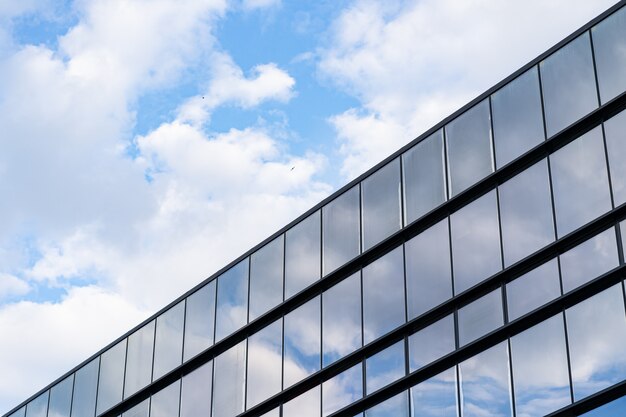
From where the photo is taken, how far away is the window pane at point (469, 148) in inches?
1277

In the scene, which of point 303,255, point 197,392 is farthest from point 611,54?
point 197,392

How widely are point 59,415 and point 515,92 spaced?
77.8 ft

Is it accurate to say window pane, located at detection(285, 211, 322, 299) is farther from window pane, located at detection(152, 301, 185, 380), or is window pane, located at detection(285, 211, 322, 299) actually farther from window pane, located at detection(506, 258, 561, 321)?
window pane, located at detection(506, 258, 561, 321)

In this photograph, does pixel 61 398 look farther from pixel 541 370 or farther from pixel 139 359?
pixel 541 370

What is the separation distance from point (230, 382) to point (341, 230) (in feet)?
20.4

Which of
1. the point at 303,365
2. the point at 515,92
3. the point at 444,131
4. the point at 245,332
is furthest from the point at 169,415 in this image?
the point at 515,92

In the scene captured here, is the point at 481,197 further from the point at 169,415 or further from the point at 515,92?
the point at 169,415

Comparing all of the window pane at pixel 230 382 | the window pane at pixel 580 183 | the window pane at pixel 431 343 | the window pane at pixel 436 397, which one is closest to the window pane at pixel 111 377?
the window pane at pixel 230 382

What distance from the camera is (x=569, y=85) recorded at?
30.6m

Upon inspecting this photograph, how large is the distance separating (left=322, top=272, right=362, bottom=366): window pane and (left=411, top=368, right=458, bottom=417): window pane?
288 centimetres

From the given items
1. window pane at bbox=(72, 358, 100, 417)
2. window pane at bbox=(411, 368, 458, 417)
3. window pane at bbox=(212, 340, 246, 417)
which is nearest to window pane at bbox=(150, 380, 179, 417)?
window pane at bbox=(212, 340, 246, 417)

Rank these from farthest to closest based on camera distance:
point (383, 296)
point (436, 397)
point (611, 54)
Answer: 1. point (383, 296)
2. point (436, 397)
3. point (611, 54)

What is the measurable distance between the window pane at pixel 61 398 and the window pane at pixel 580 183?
78.0ft

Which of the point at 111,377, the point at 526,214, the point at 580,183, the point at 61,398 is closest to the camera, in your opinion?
the point at 580,183
